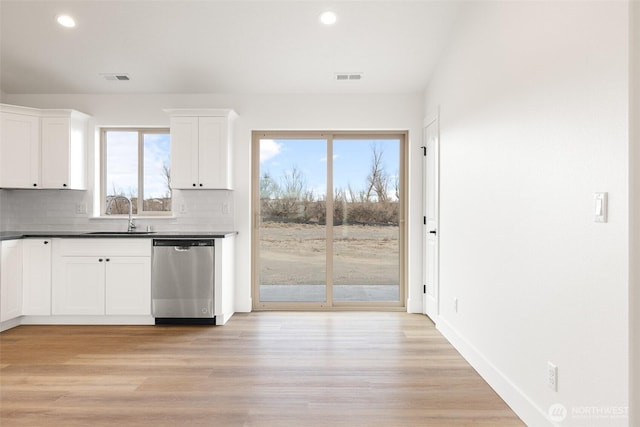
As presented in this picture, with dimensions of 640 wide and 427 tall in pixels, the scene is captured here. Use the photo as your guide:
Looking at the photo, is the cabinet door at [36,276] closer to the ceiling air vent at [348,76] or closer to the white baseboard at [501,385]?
the ceiling air vent at [348,76]

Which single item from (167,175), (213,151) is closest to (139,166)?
(167,175)

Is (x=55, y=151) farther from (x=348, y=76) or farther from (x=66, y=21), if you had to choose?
(x=348, y=76)

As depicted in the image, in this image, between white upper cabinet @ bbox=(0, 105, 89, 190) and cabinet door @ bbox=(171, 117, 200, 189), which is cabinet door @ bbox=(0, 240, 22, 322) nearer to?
white upper cabinet @ bbox=(0, 105, 89, 190)

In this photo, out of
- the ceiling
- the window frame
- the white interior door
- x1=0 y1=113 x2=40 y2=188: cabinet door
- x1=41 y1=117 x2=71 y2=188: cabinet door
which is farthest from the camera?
the window frame

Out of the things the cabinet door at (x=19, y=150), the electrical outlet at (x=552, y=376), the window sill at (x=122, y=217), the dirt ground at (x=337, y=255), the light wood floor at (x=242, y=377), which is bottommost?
the light wood floor at (x=242, y=377)

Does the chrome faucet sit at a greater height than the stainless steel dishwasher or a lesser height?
greater

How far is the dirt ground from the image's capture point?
4.79 metres

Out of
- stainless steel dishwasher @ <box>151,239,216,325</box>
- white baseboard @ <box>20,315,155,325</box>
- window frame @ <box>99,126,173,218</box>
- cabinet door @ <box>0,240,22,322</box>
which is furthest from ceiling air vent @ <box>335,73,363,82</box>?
cabinet door @ <box>0,240,22,322</box>

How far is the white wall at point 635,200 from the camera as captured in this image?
1.48 m

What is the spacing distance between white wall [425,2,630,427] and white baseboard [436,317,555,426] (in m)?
0.01

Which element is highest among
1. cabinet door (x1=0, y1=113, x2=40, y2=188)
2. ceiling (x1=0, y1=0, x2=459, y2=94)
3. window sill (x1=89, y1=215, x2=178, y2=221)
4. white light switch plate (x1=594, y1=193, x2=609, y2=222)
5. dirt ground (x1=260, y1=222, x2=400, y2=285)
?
ceiling (x1=0, y1=0, x2=459, y2=94)

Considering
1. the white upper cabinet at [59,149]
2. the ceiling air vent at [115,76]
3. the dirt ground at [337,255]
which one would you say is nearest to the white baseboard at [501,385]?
the dirt ground at [337,255]

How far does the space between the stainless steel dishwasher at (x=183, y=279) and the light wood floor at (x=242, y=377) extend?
0.20 m

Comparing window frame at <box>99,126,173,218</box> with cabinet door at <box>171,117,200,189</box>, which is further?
window frame at <box>99,126,173,218</box>
